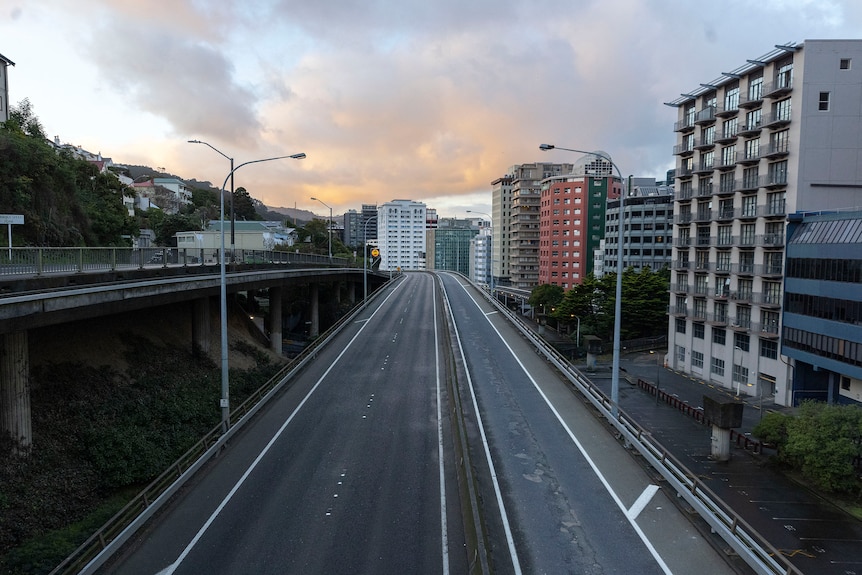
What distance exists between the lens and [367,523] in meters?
14.4

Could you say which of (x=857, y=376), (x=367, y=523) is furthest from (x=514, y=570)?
(x=857, y=376)

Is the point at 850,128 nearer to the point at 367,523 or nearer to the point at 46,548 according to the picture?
the point at 367,523

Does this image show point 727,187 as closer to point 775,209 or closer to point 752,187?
point 752,187

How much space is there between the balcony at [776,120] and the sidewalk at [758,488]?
816 inches

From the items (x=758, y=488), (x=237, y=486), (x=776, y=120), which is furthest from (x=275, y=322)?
(x=776, y=120)

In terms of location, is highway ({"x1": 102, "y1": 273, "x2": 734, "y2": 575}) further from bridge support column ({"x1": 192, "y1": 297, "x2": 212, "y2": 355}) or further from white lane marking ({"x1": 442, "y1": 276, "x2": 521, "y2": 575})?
bridge support column ({"x1": 192, "y1": 297, "x2": 212, "y2": 355})

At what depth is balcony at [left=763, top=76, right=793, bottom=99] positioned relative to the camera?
40.2 meters

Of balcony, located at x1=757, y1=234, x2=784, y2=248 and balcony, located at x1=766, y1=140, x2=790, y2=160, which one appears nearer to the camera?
balcony, located at x1=766, y1=140, x2=790, y2=160

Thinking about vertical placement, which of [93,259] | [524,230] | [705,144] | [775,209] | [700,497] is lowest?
[700,497]

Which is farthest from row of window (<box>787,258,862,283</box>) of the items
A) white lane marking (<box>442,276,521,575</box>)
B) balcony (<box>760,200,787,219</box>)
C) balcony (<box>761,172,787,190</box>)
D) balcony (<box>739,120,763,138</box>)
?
white lane marking (<box>442,276,521,575</box>)

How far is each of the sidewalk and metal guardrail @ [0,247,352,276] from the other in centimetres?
2709

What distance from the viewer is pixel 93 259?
2055cm

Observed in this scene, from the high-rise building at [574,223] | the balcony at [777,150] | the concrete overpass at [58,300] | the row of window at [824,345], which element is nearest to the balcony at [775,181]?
the balcony at [777,150]

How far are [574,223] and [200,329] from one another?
9564 cm
